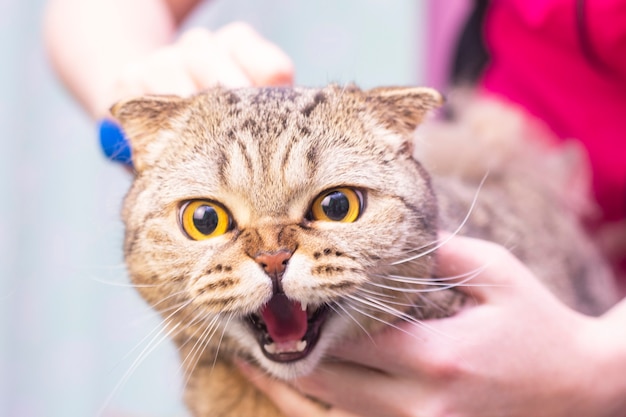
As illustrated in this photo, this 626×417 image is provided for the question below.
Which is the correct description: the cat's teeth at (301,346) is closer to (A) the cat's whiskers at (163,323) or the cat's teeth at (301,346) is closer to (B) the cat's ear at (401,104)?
(A) the cat's whiskers at (163,323)

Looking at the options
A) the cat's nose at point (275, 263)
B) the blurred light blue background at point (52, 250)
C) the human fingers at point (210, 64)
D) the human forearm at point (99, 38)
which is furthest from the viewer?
the blurred light blue background at point (52, 250)

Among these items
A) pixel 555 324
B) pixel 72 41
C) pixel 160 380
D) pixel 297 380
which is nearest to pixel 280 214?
pixel 297 380

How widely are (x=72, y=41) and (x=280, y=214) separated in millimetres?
662

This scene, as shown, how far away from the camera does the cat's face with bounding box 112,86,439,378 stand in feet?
1.88

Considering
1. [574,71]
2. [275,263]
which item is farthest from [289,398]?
[574,71]

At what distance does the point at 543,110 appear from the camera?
50.1 inches

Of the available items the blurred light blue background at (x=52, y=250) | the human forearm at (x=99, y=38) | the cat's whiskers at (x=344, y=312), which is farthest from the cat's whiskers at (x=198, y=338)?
the blurred light blue background at (x=52, y=250)

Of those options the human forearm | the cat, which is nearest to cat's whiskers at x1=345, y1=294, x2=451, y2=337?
the cat

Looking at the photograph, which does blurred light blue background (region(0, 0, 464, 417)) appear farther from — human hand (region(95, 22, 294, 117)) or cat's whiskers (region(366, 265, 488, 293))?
cat's whiskers (region(366, 265, 488, 293))

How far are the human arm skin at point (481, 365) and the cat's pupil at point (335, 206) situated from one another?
0.50 ft

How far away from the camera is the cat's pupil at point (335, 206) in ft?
2.03

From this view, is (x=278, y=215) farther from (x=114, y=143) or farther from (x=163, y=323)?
(x=114, y=143)

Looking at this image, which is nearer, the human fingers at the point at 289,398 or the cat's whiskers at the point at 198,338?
the cat's whiskers at the point at 198,338

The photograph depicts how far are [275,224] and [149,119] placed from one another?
0.23 metres
